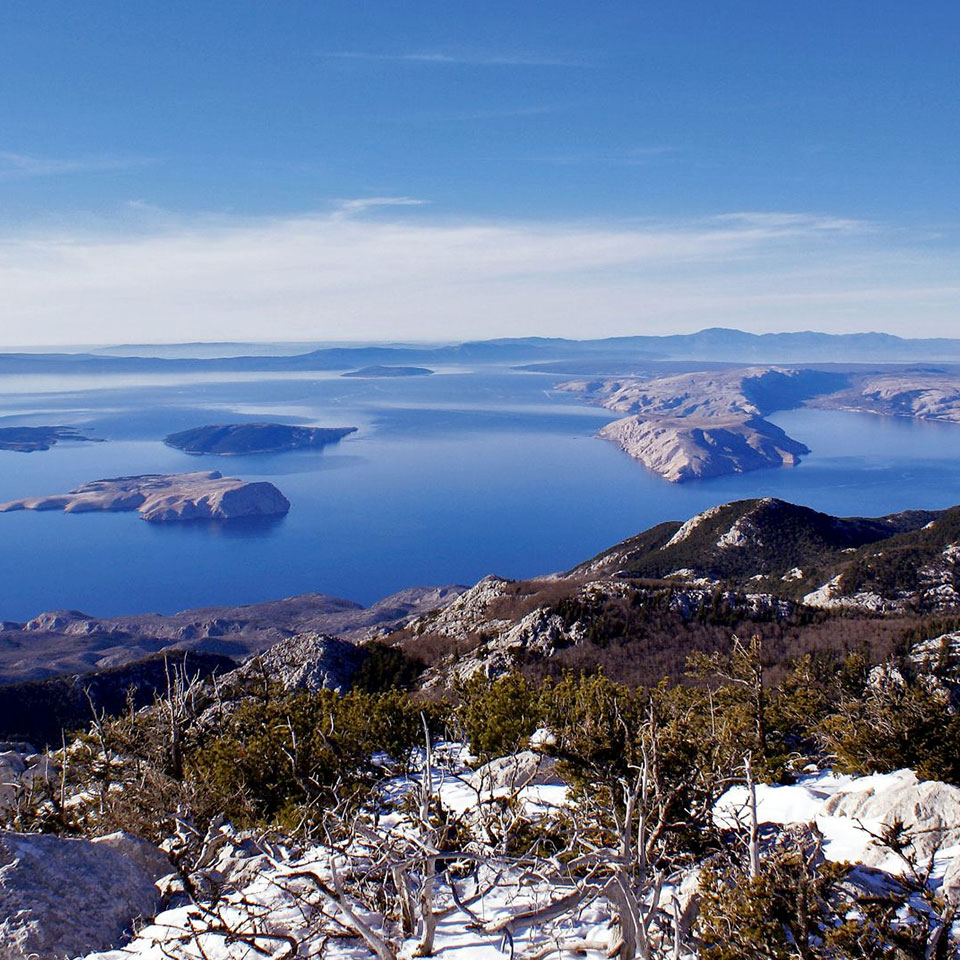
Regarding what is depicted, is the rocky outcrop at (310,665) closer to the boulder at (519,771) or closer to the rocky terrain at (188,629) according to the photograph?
the boulder at (519,771)

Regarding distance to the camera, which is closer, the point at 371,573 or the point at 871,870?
Result: the point at 871,870

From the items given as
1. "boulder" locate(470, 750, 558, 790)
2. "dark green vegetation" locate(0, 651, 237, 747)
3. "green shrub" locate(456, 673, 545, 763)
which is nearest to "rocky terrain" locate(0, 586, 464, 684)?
"dark green vegetation" locate(0, 651, 237, 747)

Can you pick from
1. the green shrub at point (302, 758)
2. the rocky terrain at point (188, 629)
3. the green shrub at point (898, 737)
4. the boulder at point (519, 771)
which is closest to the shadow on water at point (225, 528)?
the rocky terrain at point (188, 629)

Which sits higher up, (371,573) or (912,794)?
(912,794)

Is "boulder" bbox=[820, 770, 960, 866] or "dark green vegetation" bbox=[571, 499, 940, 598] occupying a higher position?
"boulder" bbox=[820, 770, 960, 866]

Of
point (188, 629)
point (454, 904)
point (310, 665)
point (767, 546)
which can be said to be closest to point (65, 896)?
point (454, 904)

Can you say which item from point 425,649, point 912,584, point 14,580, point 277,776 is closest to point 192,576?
point 14,580

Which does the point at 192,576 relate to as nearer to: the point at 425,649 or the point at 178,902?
the point at 425,649

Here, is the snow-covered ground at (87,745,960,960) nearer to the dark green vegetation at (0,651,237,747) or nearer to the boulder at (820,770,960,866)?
the boulder at (820,770,960,866)
